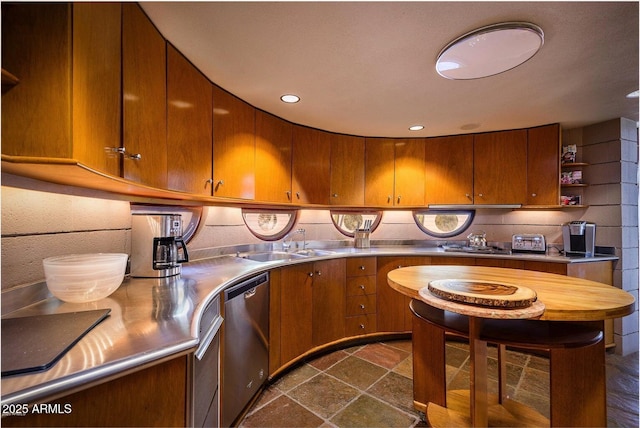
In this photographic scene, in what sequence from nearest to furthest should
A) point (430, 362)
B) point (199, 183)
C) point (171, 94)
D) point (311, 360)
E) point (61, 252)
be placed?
point (61, 252)
point (171, 94)
point (430, 362)
point (199, 183)
point (311, 360)

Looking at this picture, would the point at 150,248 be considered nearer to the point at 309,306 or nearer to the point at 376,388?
the point at 309,306

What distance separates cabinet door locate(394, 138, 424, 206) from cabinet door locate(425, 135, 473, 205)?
7 centimetres

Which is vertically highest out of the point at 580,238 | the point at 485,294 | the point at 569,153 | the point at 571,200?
the point at 569,153

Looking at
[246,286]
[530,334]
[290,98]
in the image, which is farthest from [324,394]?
[290,98]

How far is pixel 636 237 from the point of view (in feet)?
8.80

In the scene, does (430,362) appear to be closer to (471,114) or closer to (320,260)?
(320,260)

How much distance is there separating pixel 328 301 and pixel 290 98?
1858mm

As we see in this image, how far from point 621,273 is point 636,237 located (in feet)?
1.48

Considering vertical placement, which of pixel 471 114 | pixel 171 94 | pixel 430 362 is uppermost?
pixel 471 114

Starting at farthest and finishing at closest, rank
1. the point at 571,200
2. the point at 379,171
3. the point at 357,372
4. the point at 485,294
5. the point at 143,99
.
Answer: the point at 379,171
the point at 571,200
the point at 357,372
the point at 143,99
the point at 485,294

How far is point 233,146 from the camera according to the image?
2.05 meters

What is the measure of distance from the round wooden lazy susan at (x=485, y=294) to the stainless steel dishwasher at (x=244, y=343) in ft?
3.62

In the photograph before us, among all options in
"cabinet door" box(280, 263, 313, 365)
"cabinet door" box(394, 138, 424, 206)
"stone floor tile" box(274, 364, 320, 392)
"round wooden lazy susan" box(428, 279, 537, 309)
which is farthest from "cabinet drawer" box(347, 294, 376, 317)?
"round wooden lazy susan" box(428, 279, 537, 309)

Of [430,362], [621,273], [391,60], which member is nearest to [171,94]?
[391,60]
